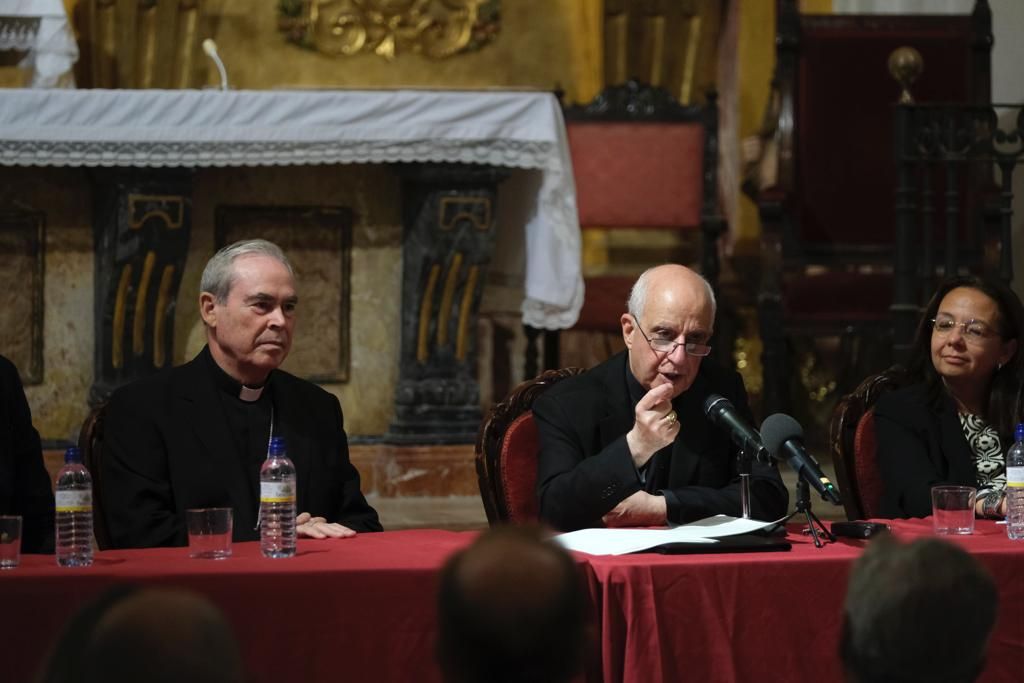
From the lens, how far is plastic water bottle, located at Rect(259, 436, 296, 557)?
273 cm

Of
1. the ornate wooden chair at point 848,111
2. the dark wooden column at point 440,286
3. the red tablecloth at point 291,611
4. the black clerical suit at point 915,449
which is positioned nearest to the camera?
the red tablecloth at point 291,611

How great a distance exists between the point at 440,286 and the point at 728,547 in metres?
3.68

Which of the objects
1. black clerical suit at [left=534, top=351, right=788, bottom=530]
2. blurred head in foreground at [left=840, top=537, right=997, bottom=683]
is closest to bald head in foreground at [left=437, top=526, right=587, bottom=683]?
blurred head in foreground at [left=840, top=537, right=997, bottom=683]

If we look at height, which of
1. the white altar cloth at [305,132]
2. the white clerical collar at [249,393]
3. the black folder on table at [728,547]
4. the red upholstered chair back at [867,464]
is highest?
the white altar cloth at [305,132]

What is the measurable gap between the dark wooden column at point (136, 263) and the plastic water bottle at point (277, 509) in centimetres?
341

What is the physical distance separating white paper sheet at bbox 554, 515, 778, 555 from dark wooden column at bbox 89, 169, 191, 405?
11.3 feet

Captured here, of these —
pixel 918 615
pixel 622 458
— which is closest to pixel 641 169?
pixel 622 458

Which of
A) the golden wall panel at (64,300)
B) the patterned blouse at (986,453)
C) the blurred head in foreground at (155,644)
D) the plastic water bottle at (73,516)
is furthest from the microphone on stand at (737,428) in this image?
the golden wall panel at (64,300)

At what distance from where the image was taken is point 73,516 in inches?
105

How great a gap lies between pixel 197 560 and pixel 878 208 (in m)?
5.58

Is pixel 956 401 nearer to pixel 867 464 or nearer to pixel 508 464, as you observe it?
pixel 867 464

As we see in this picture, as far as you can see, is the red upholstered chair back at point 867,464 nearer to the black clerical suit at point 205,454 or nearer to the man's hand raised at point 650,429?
the man's hand raised at point 650,429

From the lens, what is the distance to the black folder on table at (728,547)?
271 cm

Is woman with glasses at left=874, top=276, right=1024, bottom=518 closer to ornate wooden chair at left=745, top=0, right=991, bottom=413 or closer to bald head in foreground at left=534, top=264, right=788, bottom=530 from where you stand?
bald head in foreground at left=534, top=264, right=788, bottom=530
